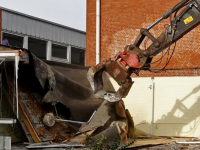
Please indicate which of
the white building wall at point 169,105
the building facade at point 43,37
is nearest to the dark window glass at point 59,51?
the building facade at point 43,37

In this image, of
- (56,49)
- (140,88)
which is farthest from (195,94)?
(56,49)

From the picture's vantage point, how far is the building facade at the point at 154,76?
1553cm

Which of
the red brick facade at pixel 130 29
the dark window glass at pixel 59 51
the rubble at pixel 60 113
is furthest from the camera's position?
the dark window glass at pixel 59 51

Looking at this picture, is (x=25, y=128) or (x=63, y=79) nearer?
(x=25, y=128)

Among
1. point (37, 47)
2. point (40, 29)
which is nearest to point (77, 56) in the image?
point (37, 47)

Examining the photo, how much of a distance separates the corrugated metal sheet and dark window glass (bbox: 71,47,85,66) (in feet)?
1.08

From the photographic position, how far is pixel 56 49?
27.9m

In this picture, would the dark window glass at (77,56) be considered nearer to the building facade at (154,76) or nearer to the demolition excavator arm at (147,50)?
the building facade at (154,76)

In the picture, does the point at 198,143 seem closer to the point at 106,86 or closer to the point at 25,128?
the point at 106,86

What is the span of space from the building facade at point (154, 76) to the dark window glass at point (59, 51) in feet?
30.9

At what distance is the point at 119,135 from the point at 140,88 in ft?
15.6

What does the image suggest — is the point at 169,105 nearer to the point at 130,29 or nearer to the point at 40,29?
the point at 130,29

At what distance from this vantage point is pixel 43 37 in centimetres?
2634

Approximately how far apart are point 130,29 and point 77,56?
1231cm
